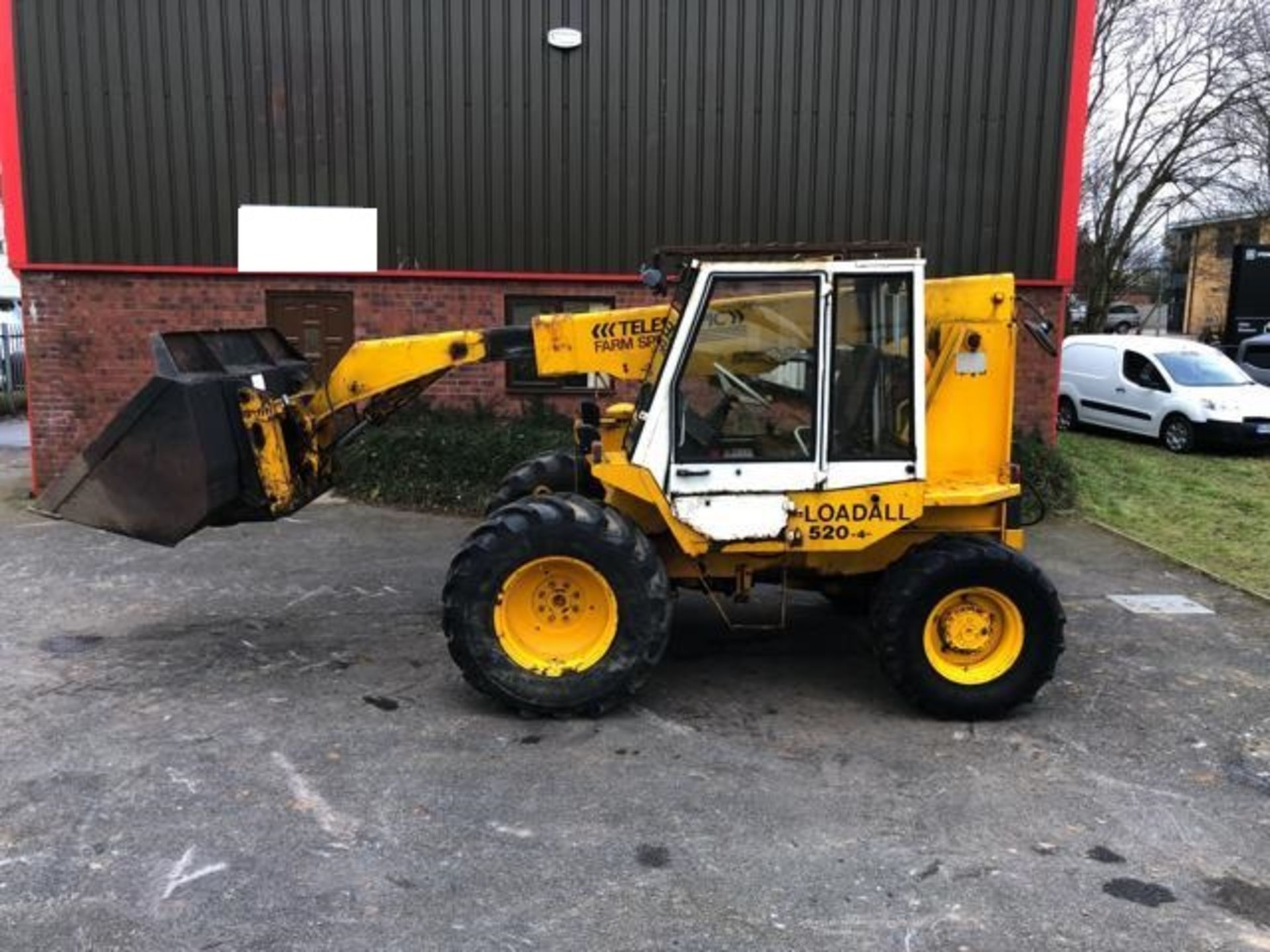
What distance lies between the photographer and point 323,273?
37.3ft

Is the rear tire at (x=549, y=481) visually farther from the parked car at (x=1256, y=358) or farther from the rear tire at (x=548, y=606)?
the parked car at (x=1256, y=358)

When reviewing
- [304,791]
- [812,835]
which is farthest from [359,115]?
[812,835]

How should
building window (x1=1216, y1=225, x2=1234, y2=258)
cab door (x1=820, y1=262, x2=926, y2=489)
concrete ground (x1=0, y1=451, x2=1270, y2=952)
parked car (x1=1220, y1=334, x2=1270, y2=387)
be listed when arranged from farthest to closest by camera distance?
building window (x1=1216, y1=225, x2=1234, y2=258) < parked car (x1=1220, y1=334, x2=1270, y2=387) < cab door (x1=820, y1=262, x2=926, y2=489) < concrete ground (x1=0, y1=451, x2=1270, y2=952)

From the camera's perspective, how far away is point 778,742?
5.10 metres

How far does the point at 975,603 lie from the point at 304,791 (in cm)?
330

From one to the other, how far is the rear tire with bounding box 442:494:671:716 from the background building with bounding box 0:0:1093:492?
676cm

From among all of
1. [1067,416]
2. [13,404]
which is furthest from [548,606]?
[13,404]

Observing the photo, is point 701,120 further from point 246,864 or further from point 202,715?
point 246,864

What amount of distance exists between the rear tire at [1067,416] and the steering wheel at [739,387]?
12970mm

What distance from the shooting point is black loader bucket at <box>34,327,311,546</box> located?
5.46 meters

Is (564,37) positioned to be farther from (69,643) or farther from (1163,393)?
(1163,393)

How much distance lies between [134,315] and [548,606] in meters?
8.05

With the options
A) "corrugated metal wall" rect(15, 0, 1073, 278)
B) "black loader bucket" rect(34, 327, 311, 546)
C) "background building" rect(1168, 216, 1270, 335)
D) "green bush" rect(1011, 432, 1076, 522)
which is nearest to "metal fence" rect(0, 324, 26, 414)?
"corrugated metal wall" rect(15, 0, 1073, 278)

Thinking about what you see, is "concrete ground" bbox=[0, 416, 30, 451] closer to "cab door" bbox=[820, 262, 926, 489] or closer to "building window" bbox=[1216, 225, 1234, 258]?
"cab door" bbox=[820, 262, 926, 489]
